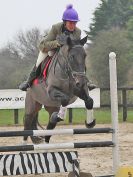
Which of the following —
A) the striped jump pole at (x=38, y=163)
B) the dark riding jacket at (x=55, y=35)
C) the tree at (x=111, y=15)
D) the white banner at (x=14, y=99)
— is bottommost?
the striped jump pole at (x=38, y=163)

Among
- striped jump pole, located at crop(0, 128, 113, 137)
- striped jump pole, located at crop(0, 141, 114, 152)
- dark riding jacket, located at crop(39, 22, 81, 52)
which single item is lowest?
striped jump pole, located at crop(0, 141, 114, 152)

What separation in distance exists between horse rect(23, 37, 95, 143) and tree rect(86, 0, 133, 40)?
63650 mm

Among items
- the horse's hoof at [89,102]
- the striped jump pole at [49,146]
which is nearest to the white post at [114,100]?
the striped jump pole at [49,146]

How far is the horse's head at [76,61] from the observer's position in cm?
631

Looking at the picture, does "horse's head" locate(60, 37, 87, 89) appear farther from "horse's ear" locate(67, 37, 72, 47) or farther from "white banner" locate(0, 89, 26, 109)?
"white banner" locate(0, 89, 26, 109)

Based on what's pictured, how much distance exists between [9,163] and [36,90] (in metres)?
2.54

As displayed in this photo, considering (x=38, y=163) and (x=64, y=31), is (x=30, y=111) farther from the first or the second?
(x=38, y=163)

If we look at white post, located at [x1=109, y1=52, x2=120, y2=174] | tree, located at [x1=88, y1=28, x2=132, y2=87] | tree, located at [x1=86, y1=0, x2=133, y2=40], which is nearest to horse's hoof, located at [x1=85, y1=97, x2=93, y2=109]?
white post, located at [x1=109, y1=52, x2=120, y2=174]

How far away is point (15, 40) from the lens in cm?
5162

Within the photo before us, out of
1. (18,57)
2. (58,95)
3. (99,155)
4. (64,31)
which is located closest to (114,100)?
(58,95)

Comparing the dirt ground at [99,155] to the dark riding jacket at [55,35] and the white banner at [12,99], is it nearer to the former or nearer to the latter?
the dark riding jacket at [55,35]

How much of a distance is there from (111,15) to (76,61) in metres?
70.5

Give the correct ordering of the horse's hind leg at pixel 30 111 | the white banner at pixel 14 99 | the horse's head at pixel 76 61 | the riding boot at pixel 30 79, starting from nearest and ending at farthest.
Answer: the horse's head at pixel 76 61, the riding boot at pixel 30 79, the horse's hind leg at pixel 30 111, the white banner at pixel 14 99

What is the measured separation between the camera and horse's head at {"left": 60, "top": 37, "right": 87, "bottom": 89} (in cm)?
631
